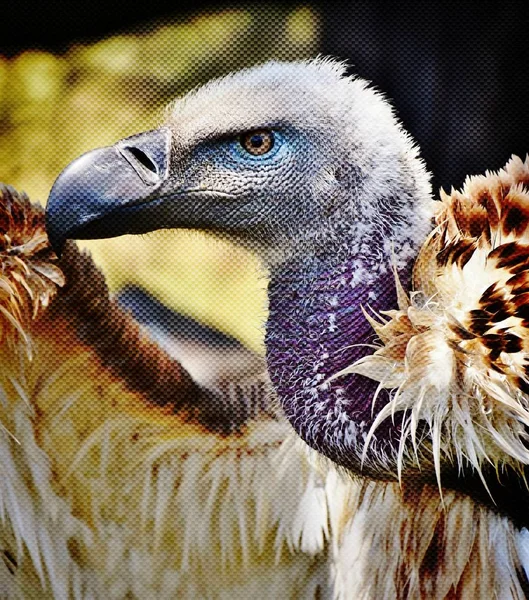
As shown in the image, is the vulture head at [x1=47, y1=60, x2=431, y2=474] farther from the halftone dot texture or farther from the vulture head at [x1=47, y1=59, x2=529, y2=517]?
the halftone dot texture

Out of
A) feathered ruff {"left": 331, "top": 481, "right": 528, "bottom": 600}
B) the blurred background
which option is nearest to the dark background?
the blurred background

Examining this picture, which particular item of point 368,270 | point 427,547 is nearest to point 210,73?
point 368,270

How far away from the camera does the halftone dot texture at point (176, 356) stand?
3.82ft

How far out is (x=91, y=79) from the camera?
121 cm

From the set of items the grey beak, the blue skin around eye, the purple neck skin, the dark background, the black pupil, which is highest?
the dark background

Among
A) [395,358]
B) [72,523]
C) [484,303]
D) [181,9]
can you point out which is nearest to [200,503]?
[72,523]

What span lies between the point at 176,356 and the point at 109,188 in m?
0.32

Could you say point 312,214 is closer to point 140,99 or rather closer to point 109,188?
point 109,188

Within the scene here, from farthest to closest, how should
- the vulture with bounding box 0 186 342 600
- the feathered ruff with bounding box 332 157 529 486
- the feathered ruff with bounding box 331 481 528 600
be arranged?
the vulture with bounding box 0 186 342 600 < the feathered ruff with bounding box 331 481 528 600 < the feathered ruff with bounding box 332 157 529 486

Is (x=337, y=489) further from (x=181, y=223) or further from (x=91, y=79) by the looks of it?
(x=91, y=79)

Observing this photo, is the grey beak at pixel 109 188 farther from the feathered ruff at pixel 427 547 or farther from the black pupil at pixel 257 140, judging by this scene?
the feathered ruff at pixel 427 547

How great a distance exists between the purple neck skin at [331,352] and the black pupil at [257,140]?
0.14 metres

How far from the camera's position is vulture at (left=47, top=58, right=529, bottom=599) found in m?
0.93

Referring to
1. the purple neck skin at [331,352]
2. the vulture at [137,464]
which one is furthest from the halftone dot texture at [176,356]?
the purple neck skin at [331,352]
